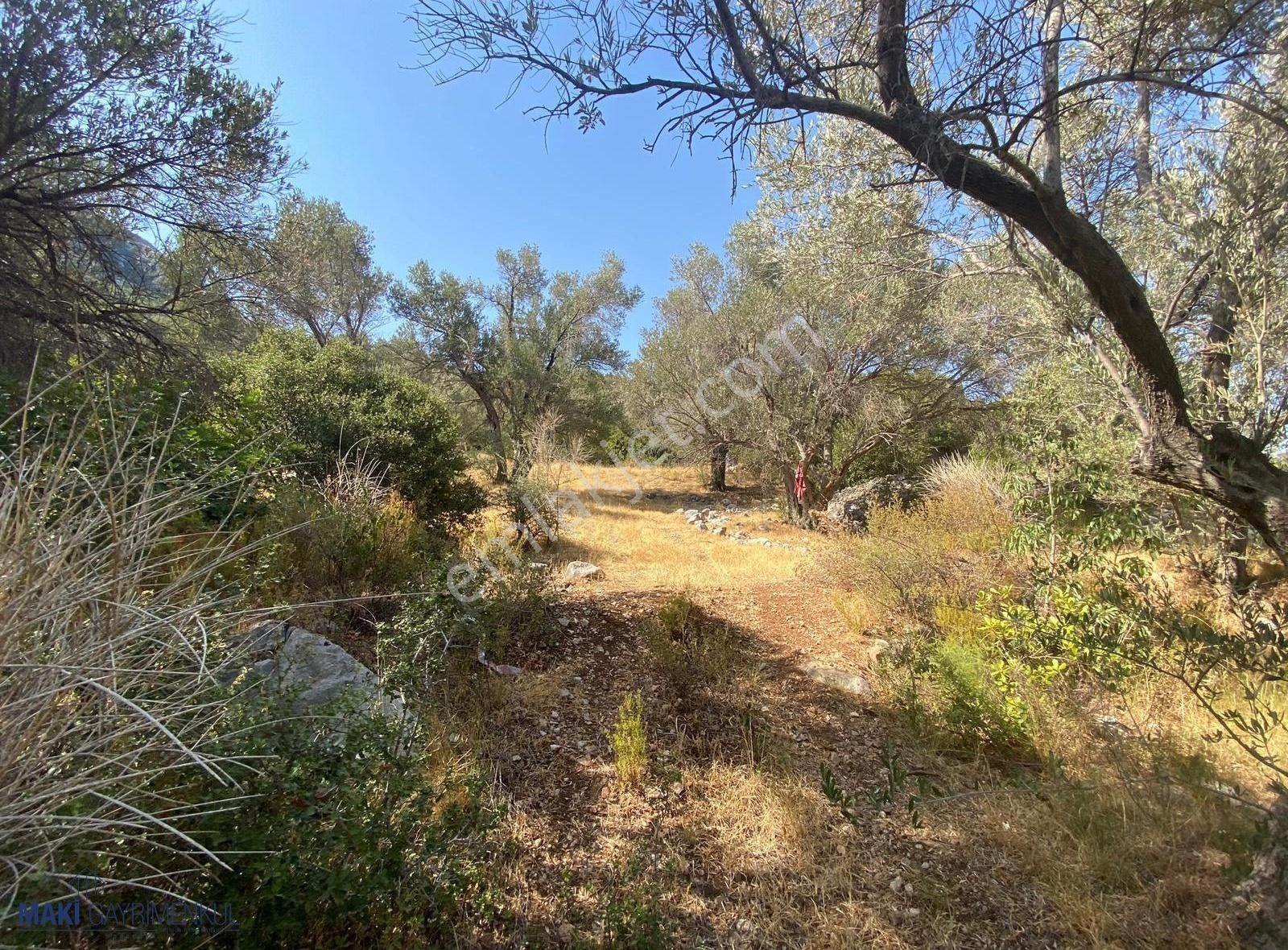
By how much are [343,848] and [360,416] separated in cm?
585

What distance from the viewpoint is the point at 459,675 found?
11.2 ft

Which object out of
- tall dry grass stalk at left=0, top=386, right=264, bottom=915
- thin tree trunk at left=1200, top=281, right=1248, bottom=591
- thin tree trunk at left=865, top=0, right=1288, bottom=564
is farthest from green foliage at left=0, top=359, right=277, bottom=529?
thin tree trunk at left=1200, top=281, right=1248, bottom=591

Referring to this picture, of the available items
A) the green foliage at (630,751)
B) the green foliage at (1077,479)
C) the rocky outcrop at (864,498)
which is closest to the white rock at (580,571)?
the green foliage at (630,751)

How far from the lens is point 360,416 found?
245 inches

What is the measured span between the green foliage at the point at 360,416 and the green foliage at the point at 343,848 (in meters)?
4.60

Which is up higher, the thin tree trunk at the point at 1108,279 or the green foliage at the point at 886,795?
the thin tree trunk at the point at 1108,279

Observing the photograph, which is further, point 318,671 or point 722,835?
point 318,671

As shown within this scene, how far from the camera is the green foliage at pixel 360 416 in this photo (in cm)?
608

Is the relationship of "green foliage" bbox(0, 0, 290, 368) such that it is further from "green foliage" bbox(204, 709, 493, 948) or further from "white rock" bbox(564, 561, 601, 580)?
"white rock" bbox(564, 561, 601, 580)

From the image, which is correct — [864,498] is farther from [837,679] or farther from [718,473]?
[837,679]

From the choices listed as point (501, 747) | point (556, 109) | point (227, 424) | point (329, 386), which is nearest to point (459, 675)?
point (501, 747)

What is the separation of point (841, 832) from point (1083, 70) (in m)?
4.35

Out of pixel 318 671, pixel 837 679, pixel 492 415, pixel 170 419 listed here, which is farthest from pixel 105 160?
pixel 492 415

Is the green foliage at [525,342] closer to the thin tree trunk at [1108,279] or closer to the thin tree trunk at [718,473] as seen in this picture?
the thin tree trunk at [718,473]
